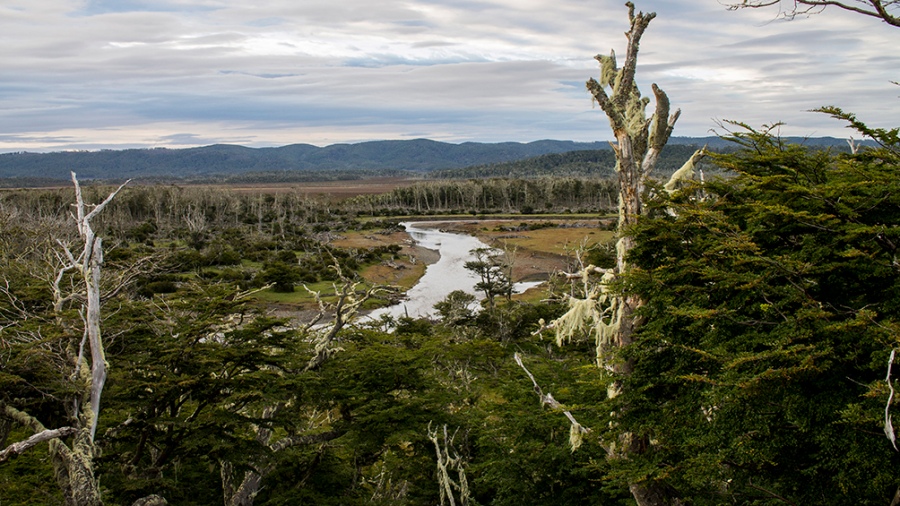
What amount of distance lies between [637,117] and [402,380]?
24.8 ft

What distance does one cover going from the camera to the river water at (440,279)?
135 feet

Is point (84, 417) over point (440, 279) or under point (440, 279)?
over

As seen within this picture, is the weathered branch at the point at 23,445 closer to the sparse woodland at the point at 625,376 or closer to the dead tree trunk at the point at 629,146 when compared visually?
the sparse woodland at the point at 625,376

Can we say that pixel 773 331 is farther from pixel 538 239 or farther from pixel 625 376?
pixel 538 239

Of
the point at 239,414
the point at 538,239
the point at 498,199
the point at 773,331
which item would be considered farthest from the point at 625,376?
the point at 498,199

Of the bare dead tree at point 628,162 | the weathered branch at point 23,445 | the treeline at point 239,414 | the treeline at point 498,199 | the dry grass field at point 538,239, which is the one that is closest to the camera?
the weathered branch at point 23,445

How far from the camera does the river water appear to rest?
135 feet

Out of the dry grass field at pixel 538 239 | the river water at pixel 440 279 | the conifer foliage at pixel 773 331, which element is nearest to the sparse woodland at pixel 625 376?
the conifer foliage at pixel 773 331

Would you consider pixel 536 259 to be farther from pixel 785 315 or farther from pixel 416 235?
pixel 785 315

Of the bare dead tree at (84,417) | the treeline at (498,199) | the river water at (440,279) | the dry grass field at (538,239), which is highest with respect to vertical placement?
the bare dead tree at (84,417)

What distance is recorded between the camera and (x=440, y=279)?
5119 cm

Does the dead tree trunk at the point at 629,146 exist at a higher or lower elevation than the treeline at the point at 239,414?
higher

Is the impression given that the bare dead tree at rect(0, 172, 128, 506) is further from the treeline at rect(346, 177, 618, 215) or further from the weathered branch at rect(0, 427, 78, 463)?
the treeline at rect(346, 177, 618, 215)

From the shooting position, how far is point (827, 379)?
5.74 meters
